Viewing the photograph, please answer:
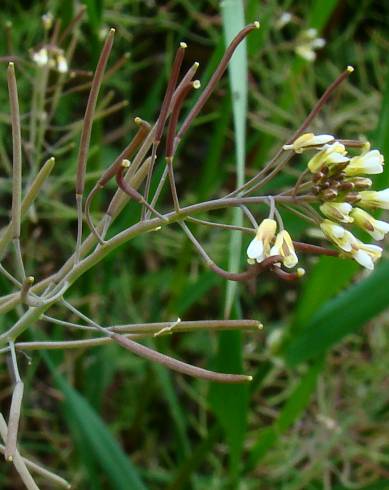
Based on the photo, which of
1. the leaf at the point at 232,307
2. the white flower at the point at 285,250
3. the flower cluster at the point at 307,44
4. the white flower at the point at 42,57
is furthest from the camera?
the flower cluster at the point at 307,44

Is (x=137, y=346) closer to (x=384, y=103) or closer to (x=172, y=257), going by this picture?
(x=384, y=103)

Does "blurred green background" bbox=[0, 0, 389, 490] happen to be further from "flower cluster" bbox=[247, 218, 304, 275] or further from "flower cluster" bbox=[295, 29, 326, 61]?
"flower cluster" bbox=[247, 218, 304, 275]

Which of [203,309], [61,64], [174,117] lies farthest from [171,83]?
[203,309]

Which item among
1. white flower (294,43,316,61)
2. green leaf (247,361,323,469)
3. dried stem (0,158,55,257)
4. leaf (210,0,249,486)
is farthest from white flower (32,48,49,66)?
green leaf (247,361,323,469)

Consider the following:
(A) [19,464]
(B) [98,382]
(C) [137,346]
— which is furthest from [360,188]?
(B) [98,382]

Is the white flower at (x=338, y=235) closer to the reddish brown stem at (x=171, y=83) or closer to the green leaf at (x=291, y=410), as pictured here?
the reddish brown stem at (x=171, y=83)

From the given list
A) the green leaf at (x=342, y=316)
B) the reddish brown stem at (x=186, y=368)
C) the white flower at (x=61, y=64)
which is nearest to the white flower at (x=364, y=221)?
the reddish brown stem at (x=186, y=368)
